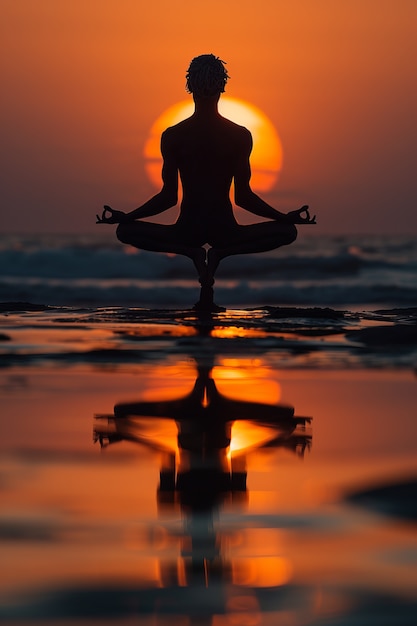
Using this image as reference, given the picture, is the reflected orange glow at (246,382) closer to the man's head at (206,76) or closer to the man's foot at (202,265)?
the man's foot at (202,265)

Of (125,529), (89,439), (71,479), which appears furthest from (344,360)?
(125,529)

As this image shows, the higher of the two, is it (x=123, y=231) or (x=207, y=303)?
(x=123, y=231)

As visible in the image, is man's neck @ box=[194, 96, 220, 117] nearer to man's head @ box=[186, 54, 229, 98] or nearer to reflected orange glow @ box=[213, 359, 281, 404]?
man's head @ box=[186, 54, 229, 98]

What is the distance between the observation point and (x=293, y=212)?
35.1ft

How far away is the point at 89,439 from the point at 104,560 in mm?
1612

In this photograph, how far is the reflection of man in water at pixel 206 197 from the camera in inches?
428

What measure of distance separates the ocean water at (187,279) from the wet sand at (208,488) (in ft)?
47.8

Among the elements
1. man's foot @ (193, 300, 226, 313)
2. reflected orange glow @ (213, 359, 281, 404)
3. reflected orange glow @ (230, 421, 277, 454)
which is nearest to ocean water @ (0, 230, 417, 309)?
man's foot @ (193, 300, 226, 313)

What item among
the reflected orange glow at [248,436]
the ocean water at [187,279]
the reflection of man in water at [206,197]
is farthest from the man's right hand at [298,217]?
the ocean water at [187,279]

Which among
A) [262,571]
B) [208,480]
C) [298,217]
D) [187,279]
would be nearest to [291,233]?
[298,217]

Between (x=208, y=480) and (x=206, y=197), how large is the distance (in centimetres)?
716

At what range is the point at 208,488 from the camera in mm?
3920

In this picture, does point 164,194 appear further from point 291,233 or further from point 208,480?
point 208,480

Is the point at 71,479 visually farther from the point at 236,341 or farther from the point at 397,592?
the point at 236,341
